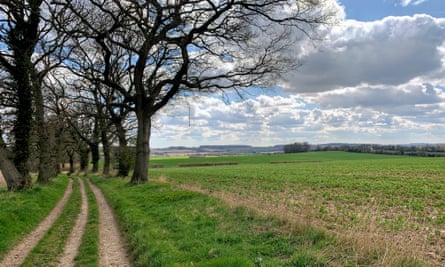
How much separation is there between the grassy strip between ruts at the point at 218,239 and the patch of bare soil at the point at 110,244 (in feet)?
0.83

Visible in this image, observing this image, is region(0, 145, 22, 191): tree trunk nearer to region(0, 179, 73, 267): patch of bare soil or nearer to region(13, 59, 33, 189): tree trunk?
region(13, 59, 33, 189): tree trunk

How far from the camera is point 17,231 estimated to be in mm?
9203

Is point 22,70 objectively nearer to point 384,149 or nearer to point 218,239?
point 218,239

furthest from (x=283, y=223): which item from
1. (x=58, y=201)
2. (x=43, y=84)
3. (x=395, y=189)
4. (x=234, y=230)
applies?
(x=43, y=84)

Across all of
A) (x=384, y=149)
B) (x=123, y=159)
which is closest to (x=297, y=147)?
(x=384, y=149)

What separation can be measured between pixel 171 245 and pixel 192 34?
1478cm

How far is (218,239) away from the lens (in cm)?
759

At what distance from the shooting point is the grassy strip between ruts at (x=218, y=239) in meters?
5.97

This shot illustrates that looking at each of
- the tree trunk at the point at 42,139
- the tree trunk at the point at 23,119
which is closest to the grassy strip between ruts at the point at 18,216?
the tree trunk at the point at 23,119

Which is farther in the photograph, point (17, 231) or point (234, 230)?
point (17, 231)

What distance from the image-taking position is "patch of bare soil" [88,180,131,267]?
6.88 meters

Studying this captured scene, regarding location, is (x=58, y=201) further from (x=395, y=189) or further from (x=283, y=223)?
(x=395, y=189)

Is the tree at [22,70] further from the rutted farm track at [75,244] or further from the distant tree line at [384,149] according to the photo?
the distant tree line at [384,149]

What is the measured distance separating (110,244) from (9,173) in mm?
11149
